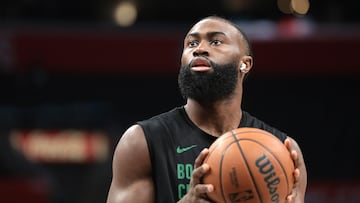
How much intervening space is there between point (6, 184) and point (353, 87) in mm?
4546

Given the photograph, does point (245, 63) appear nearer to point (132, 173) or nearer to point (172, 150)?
point (172, 150)

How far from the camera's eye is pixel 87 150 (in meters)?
9.10

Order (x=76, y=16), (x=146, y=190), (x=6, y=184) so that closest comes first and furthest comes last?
(x=146, y=190) → (x=6, y=184) → (x=76, y=16)

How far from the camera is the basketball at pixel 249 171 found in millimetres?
2828

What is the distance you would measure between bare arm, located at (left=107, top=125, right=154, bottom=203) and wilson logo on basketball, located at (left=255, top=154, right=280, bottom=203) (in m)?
0.57

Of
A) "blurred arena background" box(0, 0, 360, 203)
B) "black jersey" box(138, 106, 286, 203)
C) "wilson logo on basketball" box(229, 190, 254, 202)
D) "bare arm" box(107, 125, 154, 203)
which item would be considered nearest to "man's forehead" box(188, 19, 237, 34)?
"black jersey" box(138, 106, 286, 203)

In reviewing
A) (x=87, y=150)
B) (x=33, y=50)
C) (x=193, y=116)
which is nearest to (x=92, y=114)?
(x=87, y=150)

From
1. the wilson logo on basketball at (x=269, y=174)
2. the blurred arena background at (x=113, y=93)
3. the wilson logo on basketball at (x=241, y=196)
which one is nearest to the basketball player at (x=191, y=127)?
the wilson logo on basketball at (x=269, y=174)

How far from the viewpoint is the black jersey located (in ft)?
10.5

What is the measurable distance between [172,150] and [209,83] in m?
0.34

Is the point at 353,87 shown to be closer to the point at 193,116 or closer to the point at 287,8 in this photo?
the point at 287,8

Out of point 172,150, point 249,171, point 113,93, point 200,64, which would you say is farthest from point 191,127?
point 113,93

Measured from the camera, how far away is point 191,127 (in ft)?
11.1

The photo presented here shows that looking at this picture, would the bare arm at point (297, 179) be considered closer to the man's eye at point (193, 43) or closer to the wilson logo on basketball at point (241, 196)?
the wilson logo on basketball at point (241, 196)
